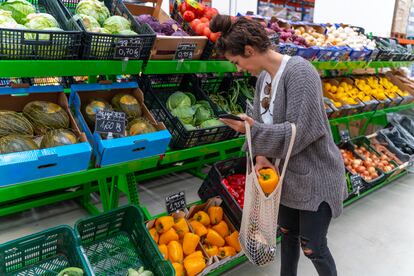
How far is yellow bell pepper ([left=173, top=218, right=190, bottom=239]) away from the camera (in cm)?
224

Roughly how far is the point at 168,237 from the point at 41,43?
1274 millimetres

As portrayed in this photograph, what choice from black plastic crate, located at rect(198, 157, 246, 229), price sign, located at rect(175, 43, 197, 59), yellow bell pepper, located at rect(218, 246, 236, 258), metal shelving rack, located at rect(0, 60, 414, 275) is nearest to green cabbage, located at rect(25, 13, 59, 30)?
metal shelving rack, located at rect(0, 60, 414, 275)

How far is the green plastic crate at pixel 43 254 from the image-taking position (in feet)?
5.84

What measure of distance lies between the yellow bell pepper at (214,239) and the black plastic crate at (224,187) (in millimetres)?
173

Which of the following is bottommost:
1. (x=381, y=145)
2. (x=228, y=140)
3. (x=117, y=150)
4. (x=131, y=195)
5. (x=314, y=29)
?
(x=381, y=145)

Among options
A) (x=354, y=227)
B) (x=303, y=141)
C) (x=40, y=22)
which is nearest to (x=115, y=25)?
(x=40, y=22)

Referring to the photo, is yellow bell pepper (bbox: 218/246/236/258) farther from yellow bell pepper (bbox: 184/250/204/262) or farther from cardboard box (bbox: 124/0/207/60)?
cardboard box (bbox: 124/0/207/60)

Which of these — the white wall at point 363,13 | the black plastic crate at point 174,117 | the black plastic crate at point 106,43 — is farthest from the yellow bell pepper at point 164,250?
the white wall at point 363,13

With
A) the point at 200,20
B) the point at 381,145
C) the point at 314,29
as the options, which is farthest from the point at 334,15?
the point at 200,20

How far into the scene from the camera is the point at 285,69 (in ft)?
5.14

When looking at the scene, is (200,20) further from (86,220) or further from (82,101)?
(86,220)

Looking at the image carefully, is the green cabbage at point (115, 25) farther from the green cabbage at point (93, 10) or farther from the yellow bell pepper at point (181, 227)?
the yellow bell pepper at point (181, 227)

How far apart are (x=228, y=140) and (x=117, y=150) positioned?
96 centimetres

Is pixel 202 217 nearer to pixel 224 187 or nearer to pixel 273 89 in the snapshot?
pixel 224 187
